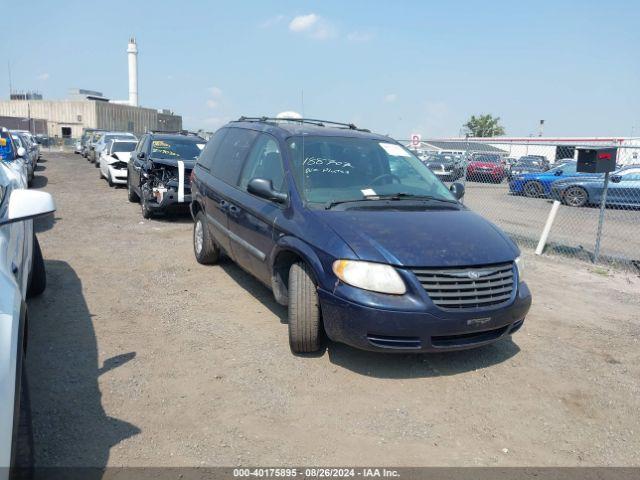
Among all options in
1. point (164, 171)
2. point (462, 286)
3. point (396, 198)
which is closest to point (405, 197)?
point (396, 198)

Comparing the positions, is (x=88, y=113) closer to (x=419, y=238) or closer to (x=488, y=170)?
(x=488, y=170)

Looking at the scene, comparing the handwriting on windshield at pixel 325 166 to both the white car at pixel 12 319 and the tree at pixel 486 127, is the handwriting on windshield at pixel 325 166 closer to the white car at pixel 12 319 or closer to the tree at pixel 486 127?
the white car at pixel 12 319

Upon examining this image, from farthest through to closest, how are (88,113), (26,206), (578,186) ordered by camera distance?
1. (88,113)
2. (578,186)
3. (26,206)

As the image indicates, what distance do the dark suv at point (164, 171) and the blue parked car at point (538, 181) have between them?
35.6 feet

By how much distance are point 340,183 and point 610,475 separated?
291 cm

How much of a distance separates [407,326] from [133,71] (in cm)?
9135

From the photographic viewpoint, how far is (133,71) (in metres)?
84.9

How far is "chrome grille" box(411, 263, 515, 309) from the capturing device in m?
3.62

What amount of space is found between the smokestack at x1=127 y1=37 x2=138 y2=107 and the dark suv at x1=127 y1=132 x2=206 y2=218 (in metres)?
79.8

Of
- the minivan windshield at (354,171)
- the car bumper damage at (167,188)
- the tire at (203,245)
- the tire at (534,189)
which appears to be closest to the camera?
the minivan windshield at (354,171)

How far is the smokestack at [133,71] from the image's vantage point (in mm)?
81312

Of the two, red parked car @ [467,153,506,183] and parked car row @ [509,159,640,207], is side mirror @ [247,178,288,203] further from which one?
red parked car @ [467,153,506,183]

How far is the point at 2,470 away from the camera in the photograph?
2.00 meters

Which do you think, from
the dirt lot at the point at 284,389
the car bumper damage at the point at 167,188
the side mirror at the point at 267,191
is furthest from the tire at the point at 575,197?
the side mirror at the point at 267,191
